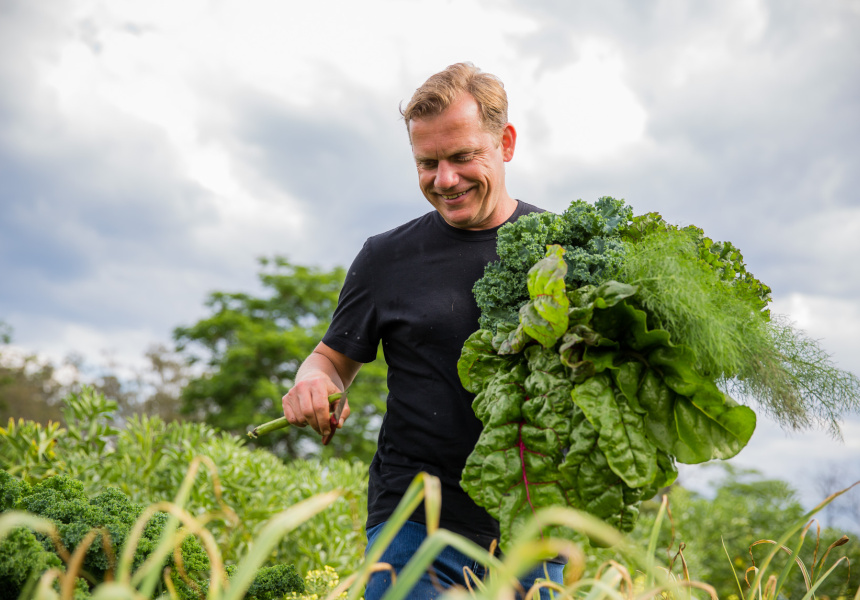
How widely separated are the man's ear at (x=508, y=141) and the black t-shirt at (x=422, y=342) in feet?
0.82

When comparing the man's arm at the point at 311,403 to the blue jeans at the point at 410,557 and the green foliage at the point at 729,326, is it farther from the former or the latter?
the green foliage at the point at 729,326

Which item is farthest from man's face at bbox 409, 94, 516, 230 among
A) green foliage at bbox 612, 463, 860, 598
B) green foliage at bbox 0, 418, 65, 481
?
green foliage at bbox 612, 463, 860, 598

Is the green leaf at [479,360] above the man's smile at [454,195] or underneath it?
underneath

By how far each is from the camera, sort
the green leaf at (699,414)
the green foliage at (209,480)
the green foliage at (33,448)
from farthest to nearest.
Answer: the green foliage at (209,480) → the green foliage at (33,448) → the green leaf at (699,414)

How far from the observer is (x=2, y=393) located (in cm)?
2297

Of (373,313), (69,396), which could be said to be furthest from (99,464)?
(373,313)

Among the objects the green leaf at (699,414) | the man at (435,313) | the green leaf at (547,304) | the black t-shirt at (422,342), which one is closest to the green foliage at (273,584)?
the man at (435,313)

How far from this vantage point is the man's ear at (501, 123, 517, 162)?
2848 mm

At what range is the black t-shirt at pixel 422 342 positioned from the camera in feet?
8.61

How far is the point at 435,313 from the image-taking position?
2695 millimetres

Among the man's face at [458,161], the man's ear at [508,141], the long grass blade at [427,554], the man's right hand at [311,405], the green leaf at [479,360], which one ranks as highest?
the man's ear at [508,141]

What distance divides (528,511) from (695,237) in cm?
103

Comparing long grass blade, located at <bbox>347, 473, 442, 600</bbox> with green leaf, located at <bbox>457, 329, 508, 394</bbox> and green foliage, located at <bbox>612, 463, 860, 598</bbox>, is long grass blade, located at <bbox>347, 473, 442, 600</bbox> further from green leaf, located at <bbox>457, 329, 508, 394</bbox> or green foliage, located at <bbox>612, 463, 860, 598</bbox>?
green foliage, located at <bbox>612, 463, 860, 598</bbox>

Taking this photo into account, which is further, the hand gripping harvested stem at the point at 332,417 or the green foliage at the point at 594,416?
the hand gripping harvested stem at the point at 332,417
